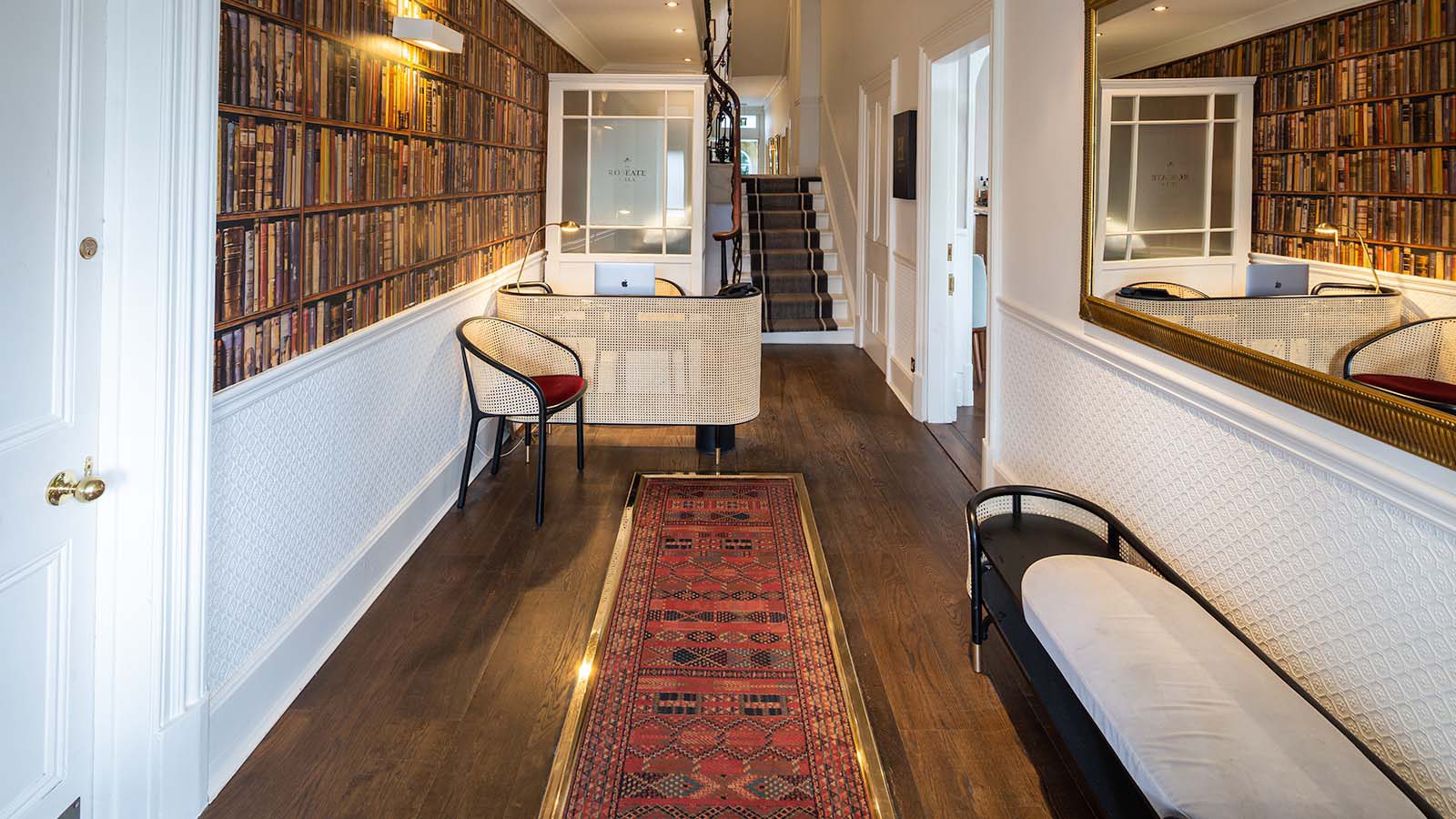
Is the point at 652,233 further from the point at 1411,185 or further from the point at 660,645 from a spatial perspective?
the point at 1411,185

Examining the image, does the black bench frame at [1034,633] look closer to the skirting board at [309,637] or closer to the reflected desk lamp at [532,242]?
the skirting board at [309,637]

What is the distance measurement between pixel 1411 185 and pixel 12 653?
258 cm

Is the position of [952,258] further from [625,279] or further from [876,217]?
[625,279]

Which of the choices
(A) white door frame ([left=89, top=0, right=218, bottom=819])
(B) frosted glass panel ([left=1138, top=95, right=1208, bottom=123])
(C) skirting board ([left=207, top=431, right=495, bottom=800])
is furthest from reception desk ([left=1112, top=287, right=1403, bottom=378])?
(C) skirting board ([left=207, top=431, right=495, bottom=800])

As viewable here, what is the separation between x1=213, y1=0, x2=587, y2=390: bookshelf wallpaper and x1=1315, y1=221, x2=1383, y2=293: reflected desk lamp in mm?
2407

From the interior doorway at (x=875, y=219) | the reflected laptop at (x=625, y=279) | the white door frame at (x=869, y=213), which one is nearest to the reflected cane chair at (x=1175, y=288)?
the reflected laptop at (x=625, y=279)

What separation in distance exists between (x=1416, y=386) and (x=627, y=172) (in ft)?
18.8

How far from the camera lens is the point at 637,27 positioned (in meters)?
7.04

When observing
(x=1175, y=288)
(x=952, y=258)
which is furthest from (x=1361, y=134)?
(x=952, y=258)

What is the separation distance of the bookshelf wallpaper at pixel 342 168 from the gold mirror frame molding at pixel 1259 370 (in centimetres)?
234

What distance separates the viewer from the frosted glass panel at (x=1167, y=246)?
253 centimetres

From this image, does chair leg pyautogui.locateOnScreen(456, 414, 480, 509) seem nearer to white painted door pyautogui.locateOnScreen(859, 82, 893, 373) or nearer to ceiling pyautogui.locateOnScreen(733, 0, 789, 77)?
white painted door pyautogui.locateOnScreen(859, 82, 893, 373)

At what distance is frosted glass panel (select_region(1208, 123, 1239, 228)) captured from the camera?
2.35m

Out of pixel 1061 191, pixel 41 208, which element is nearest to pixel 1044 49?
pixel 1061 191
